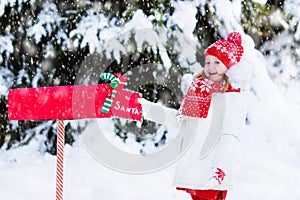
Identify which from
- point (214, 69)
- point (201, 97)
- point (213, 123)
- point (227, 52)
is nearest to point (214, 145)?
point (213, 123)

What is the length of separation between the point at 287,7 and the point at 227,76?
3344 mm

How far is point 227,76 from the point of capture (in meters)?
3.54

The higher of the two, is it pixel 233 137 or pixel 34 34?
pixel 34 34

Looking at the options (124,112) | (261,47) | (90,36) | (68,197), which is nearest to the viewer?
(124,112)

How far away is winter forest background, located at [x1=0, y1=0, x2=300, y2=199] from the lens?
19.1ft

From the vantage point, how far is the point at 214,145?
3.48 meters

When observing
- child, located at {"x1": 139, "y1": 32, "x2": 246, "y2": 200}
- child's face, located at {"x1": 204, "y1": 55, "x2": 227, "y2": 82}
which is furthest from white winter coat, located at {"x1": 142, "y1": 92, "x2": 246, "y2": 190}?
child's face, located at {"x1": 204, "y1": 55, "x2": 227, "y2": 82}

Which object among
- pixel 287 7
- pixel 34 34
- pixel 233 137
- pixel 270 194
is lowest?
pixel 270 194

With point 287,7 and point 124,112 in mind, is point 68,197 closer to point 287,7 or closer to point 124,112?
point 124,112

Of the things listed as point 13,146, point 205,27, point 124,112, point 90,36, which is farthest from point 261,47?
point 124,112

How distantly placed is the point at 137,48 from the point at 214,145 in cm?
257

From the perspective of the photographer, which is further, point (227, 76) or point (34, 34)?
point (34, 34)

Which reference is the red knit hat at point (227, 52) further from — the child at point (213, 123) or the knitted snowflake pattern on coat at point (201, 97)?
the knitted snowflake pattern on coat at point (201, 97)

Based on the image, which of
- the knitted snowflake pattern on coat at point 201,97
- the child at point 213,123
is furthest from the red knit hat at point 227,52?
the knitted snowflake pattern on coat at point 201,97
